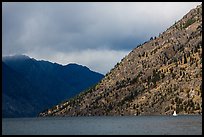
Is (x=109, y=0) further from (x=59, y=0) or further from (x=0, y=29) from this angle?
(x=0, y=29)

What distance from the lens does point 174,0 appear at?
4094 cm

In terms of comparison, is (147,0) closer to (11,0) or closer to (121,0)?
(121,0)

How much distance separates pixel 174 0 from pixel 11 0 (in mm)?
16604

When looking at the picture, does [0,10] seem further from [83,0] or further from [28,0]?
[83,0]

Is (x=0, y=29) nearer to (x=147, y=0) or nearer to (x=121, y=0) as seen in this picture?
(x=121, y=0)

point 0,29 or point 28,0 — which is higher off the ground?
point 28,0

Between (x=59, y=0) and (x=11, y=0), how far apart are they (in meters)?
5.60

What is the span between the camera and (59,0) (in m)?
39.3

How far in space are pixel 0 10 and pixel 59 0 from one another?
20.9 feet

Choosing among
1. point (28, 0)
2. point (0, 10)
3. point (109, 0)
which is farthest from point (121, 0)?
point (0, 10)

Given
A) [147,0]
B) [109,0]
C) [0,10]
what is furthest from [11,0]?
[147,0]

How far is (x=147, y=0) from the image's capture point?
135 feet

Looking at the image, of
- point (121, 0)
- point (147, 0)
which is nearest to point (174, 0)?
point (147, 0)

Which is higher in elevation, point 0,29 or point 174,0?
point 174,0
